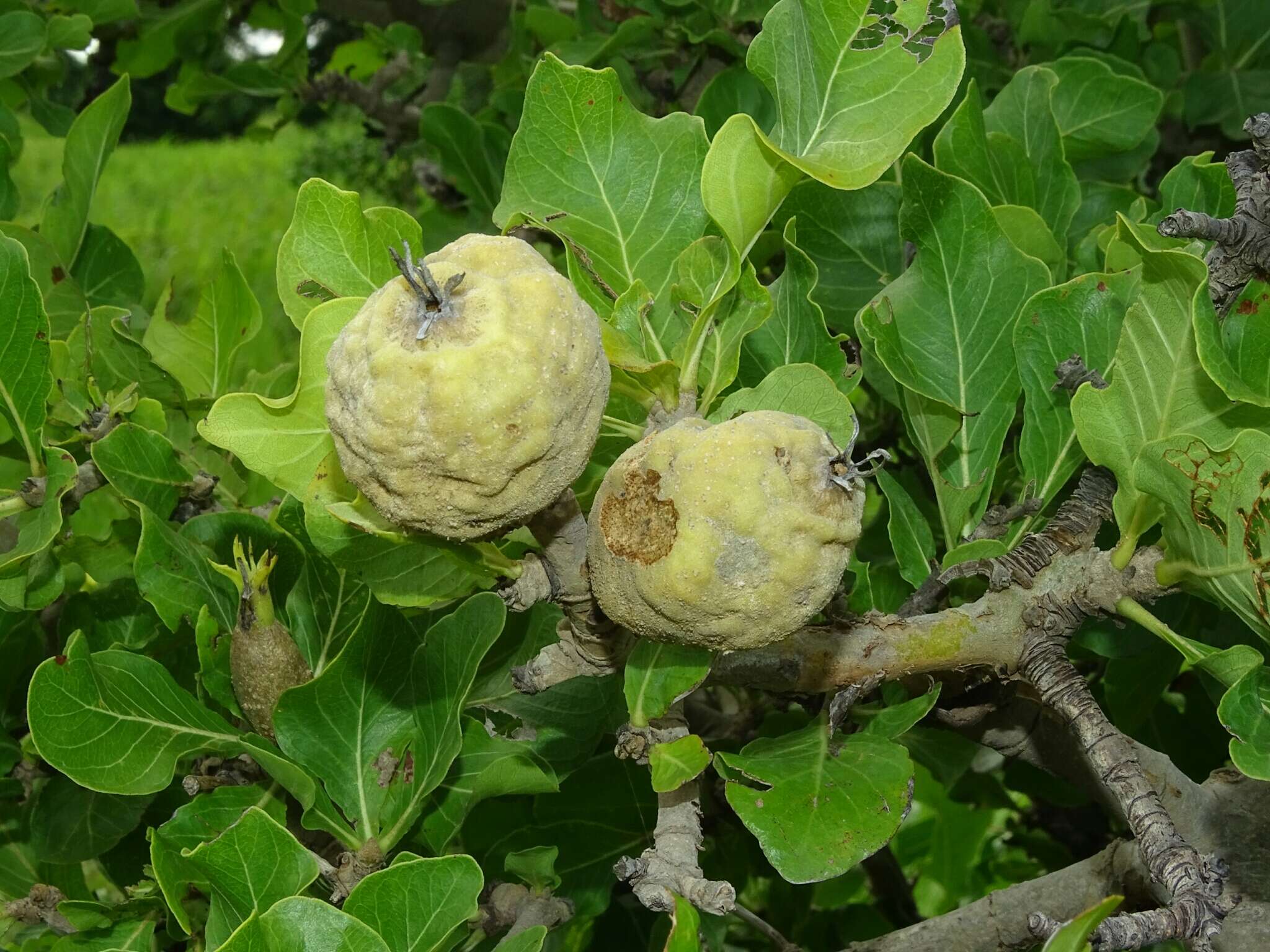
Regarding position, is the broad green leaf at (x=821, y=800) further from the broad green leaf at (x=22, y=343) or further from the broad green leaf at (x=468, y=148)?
the broad green leaf at (x=468, y=148)

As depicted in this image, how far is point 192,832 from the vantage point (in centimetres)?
103

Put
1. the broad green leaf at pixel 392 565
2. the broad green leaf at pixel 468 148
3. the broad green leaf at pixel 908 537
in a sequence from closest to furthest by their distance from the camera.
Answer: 1. the broad green leaf at pixel 392 565
2. the broad green leaf at pixel 908 537
3. the broad green leaf at pixel 468 148

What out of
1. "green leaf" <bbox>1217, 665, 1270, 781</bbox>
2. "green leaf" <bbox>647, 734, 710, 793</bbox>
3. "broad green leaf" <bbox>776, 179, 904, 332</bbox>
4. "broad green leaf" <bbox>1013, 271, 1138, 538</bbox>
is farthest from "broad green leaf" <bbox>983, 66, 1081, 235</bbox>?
"green leaf" <bbox>647, 734, 710, 793</bbox>

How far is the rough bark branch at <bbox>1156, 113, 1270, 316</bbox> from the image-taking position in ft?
2.73

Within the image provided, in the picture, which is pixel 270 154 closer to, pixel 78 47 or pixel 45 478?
pixel 78 47

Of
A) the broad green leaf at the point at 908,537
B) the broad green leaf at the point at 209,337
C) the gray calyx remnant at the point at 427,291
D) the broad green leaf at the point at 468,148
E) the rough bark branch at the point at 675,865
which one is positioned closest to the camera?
the gray calyx remnant at the point at 427,291

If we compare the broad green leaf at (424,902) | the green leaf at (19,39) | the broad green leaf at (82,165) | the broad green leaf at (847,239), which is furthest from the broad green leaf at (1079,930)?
the green leaf at (19,39)

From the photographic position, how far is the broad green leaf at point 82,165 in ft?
4.78

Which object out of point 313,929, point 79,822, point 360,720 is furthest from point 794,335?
point 79,822

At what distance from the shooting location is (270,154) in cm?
1041

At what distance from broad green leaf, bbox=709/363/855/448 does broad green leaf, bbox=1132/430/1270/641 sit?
0.20 meters

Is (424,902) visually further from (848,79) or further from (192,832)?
(848,79)

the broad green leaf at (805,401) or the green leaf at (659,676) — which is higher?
the broad green leaf at (805,401)

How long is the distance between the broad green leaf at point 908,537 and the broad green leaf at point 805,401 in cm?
20
